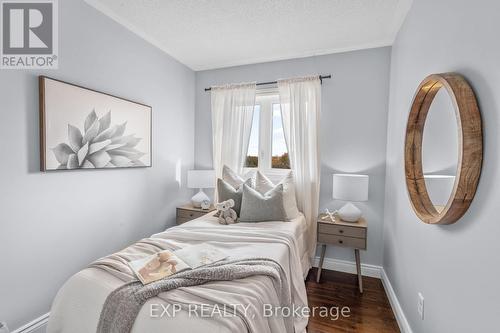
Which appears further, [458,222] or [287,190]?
[287,190]

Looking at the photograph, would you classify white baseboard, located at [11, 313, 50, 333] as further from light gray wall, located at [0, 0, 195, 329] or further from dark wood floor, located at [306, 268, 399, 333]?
dark wood floor, located at [306, 268, 399, 333]

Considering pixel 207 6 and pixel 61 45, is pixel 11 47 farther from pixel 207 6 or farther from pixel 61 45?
pixel 207 6

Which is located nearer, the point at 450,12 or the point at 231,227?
the point at 450,12

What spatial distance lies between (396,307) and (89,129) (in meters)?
3.08

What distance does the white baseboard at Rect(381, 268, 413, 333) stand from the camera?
177cm

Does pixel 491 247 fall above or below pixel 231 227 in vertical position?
above

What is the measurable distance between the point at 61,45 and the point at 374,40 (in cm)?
302

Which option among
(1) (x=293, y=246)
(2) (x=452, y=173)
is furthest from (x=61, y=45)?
(2) (x=452, y=173)

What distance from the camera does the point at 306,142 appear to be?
291 cm

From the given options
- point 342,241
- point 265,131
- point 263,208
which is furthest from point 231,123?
point 342,241

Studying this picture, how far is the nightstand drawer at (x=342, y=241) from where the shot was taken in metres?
2.41

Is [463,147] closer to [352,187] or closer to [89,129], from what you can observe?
[352,187]

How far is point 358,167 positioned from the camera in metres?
2.80

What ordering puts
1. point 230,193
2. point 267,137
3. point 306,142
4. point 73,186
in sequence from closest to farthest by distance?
point 73,186 → point 230,193 → point 306,142 → point 267,137
